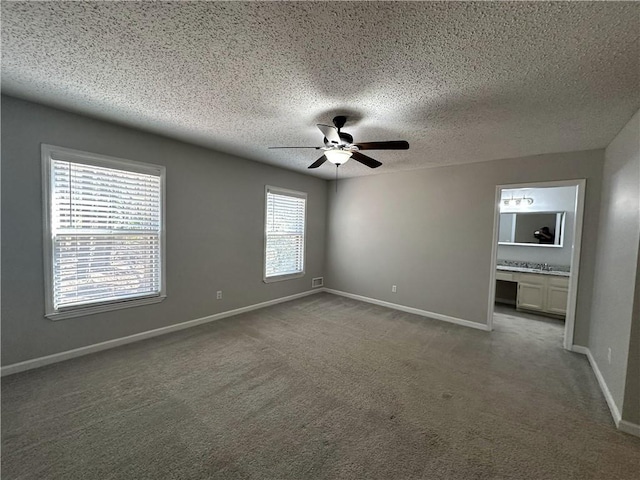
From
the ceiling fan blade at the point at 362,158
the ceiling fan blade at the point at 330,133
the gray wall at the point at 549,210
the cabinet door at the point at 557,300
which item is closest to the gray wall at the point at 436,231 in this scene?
the cabinet door at the point at 557,300

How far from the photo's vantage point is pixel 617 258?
2.42 metres

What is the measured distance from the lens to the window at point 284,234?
4781 millimetres

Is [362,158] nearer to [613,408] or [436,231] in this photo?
[436,231]

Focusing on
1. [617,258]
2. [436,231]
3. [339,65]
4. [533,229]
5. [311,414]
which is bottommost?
[311,414]

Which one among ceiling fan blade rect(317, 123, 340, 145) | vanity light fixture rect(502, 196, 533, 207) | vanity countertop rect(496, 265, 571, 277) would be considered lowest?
vanity countertop rect(496, 265, 571, 277)

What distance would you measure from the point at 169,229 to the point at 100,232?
0.73 m

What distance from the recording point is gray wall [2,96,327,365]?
2.45 m

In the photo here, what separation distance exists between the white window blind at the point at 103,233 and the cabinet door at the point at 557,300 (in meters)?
6.19

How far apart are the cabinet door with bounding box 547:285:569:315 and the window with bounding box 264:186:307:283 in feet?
14.6

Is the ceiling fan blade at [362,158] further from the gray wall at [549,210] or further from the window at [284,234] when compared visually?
the gray wall at [549,210]

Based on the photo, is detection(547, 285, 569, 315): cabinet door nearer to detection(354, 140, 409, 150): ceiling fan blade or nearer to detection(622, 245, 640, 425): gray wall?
detection(622, 245, 640, 425): gray wall

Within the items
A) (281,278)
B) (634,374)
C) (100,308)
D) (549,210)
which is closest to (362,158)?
(634,374)

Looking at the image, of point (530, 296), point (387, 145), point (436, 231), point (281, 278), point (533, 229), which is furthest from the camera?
point (533, 229)

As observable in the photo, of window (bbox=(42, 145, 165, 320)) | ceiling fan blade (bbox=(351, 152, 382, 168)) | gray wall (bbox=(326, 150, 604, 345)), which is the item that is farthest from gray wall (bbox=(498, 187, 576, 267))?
window (bbox=(42, 145, 165, 320))
